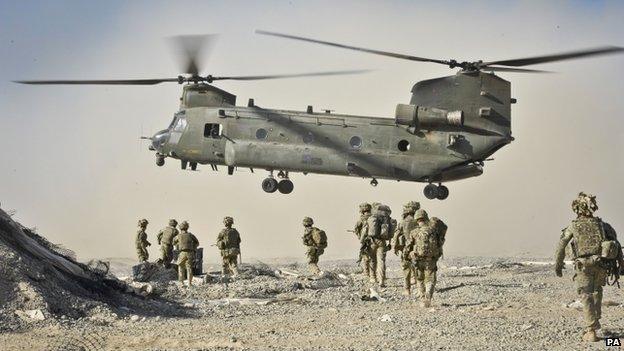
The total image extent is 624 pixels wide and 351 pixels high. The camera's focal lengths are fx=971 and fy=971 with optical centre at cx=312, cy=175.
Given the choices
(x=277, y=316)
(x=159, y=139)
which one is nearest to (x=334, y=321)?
(x=277, y=316)

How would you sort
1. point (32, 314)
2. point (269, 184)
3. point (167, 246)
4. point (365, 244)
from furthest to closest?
point (269, 184)
point (167, 246)
point (365, 244)
point (32, 314)

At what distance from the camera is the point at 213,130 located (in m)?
24.0

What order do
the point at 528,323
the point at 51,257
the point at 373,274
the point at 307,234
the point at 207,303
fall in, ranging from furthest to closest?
the point at 307,234, the point at 373,274, the point at 207,303, the point at 51,257, the point at 528,323

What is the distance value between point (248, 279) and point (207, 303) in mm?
4461

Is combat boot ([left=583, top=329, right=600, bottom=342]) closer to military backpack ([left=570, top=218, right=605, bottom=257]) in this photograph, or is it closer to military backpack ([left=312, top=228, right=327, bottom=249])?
military backpack ([left=570, top=218, right=605, bottom=257])

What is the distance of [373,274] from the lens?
63.0 ft

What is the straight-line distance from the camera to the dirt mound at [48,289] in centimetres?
1208

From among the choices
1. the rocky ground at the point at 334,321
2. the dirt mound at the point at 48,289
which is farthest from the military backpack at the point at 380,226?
the dirt mound at the point at 48,289

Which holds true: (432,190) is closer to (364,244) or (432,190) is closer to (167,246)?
(364,244)

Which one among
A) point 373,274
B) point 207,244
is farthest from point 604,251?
point 207,244

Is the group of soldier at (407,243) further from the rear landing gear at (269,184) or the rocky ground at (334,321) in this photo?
the rear landing gear at (269,184)

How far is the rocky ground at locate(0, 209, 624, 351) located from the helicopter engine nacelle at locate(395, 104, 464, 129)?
5560mm

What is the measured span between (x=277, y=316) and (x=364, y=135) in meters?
10.4

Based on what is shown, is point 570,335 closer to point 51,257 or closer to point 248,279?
point 51,257
